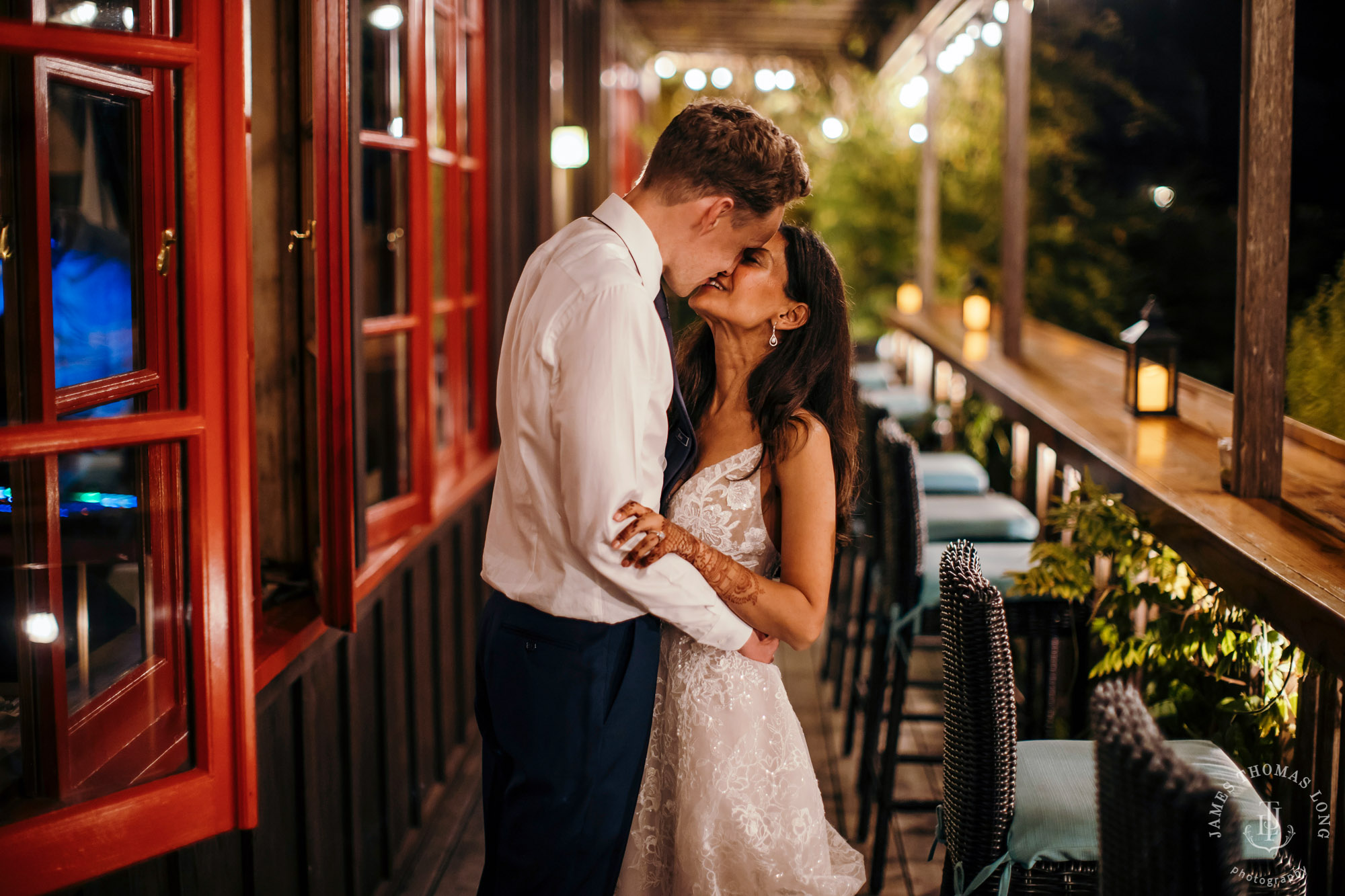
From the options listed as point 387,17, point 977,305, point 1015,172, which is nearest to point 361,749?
point 387,17

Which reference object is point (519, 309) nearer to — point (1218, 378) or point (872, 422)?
point (872, 422)

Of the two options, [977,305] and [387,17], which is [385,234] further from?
[977,305]

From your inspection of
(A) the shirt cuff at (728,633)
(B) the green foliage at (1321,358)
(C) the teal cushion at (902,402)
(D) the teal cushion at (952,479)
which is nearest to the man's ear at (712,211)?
(A) the shirt cuff at (728,633)

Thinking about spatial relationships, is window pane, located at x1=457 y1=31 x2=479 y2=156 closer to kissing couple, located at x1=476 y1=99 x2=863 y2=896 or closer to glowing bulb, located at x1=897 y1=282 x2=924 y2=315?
kissing couple, located at x1=476 y1=99 x2=863 y2=896

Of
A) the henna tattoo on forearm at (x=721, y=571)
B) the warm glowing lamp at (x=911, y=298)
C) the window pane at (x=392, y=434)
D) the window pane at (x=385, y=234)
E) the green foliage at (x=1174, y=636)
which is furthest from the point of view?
the warm glowing lamp at (x=911, y=298)

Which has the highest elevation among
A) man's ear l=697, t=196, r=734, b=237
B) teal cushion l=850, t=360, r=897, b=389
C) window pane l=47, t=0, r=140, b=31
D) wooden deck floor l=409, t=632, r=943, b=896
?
window pane l=47, t=0, r=140, b=31

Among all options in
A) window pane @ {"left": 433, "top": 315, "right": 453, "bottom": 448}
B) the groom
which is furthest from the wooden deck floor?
the groom

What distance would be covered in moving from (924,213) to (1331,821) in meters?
5.69

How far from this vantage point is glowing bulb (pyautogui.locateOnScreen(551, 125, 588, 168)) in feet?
16.0

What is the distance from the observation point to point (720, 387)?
1779mm

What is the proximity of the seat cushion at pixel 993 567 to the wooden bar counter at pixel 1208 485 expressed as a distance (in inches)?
10.8

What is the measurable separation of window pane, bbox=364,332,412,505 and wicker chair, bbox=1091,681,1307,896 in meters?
2.09

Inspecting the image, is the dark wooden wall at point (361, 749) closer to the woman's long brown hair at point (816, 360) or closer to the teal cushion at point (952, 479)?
the woman's long brown hair at point (816, 360)

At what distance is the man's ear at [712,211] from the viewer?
1.52 m
